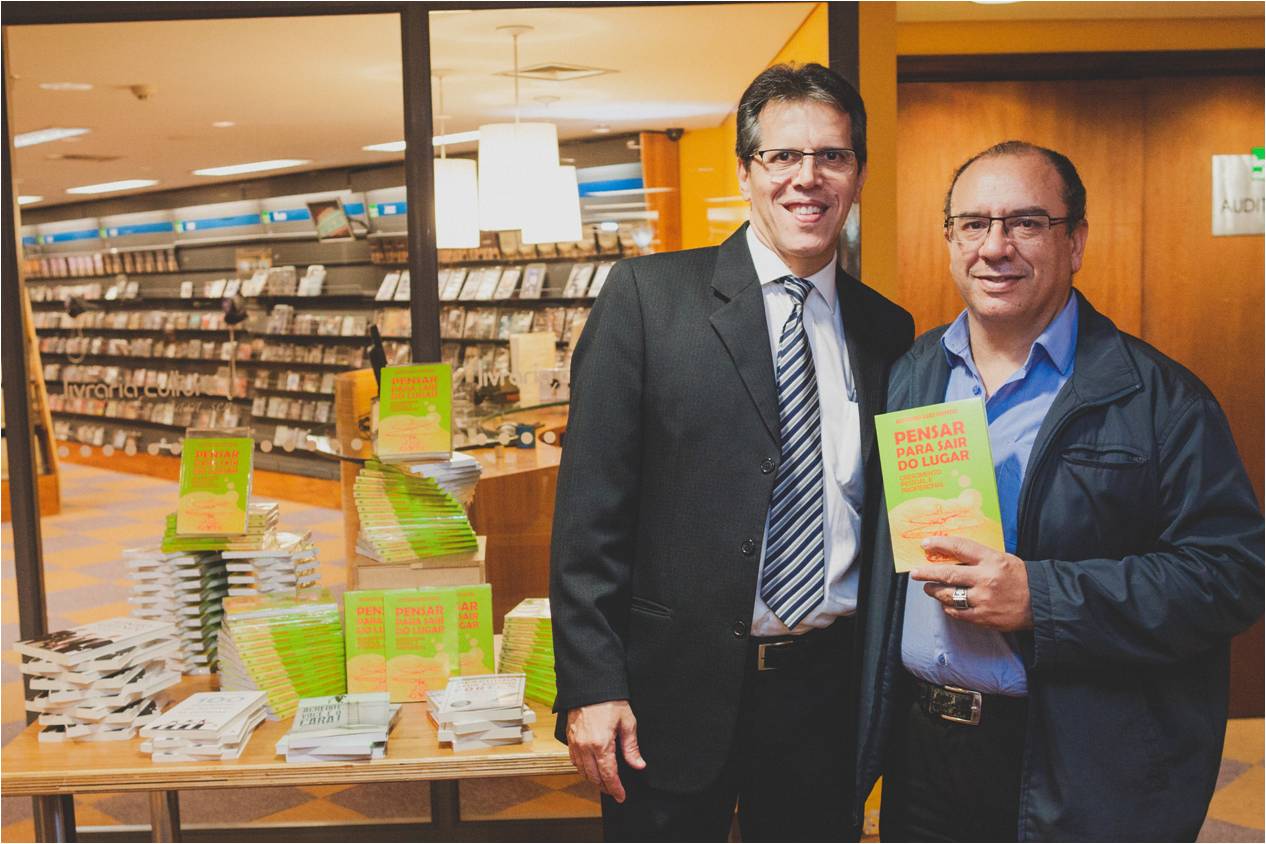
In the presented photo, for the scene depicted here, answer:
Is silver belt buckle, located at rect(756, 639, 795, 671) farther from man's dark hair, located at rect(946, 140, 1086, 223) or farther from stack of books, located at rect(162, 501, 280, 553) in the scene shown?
stack of books, located at rect(162, 501, 280, 553)

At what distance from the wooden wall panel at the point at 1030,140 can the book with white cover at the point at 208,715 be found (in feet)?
8.75

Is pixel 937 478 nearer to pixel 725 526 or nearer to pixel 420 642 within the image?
pixel 725 526

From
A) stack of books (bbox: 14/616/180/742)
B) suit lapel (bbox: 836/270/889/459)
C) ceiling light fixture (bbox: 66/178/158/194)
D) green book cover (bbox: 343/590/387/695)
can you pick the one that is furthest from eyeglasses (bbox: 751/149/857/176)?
ceiling light fixture (bbox: 66/178/158/194)

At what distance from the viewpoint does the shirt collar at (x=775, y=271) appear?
1.87 metres

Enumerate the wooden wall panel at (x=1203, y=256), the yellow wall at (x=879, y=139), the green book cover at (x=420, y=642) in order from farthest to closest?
the wooden wall panel at (x=1203, y=256), the yellow wall at (x=879, y=139), the green book cover at (x=420, y=642)

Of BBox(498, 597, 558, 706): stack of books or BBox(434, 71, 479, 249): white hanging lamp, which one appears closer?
BBox(498, 597, 558, 706): stack of books

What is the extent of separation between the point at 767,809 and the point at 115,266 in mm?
2816

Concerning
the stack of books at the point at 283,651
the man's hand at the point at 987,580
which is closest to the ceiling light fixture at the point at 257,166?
the stack of books at the point at 283,651

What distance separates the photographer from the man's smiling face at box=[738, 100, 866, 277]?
1.78 m

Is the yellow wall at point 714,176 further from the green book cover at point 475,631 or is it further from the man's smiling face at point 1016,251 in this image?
the man's smiling face at point 1016,251

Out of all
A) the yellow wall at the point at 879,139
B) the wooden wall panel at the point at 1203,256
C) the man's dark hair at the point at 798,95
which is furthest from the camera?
the wooden wall panel at the point at 1203,256

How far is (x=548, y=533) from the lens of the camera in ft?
11.3

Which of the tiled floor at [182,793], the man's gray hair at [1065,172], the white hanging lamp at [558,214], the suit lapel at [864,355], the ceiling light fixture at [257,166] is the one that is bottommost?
the tiled floor at [182,793]

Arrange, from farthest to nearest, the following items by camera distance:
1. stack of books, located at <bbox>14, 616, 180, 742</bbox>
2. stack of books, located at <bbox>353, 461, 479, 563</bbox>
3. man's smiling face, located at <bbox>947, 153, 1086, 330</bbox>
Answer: stack of books, located at <bbox>353, 461, 479, 563</bbox> < stack of books, located at <bbox>14, 616, 180, 742</bbox> < man's smiling face, located at <bbox>947, 153, 1086, 330</bbox>
